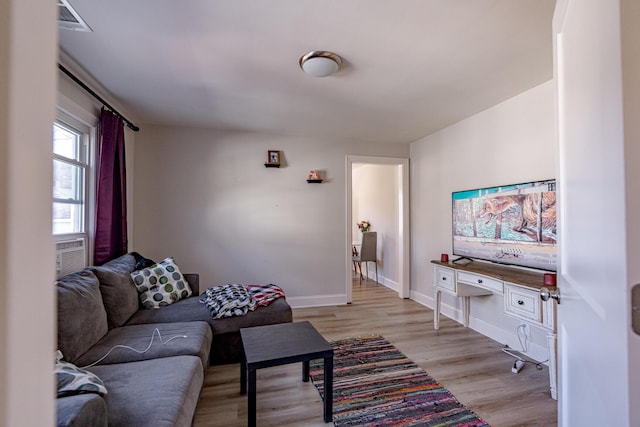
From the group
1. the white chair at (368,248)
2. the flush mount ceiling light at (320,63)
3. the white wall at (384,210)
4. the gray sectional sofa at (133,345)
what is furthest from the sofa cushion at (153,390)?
the white chair at (368,248)

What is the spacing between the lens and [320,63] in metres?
2.01

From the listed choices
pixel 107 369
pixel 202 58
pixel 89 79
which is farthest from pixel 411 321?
pixel 89 79

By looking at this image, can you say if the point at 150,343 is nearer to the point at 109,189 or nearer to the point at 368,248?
the point at 109,189

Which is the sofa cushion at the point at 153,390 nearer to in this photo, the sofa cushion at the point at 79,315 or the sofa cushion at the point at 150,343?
the sofa cushion at the point at 150,343

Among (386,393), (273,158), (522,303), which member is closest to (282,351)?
(386,393)

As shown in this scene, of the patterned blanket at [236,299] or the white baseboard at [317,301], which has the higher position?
the patterned blanket at [236,299]

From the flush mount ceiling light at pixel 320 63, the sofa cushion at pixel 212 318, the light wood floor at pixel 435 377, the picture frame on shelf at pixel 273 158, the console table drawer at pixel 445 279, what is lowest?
the light wood floor at pixel 435 377

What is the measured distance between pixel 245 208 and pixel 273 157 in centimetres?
77

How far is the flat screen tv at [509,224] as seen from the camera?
2316 millimetres

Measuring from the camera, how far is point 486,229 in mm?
2879

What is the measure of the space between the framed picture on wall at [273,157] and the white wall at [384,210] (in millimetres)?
1936

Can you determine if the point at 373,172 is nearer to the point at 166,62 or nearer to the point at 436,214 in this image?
the point at 436,214

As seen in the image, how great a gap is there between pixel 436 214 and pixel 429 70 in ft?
6.61

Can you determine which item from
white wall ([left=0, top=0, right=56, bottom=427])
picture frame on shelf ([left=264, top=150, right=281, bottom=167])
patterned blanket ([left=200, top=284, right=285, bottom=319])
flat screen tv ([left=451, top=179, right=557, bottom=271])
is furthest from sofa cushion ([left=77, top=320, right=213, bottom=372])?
flat screen tv ([left=451, top=179, right=557, bottom=271])
